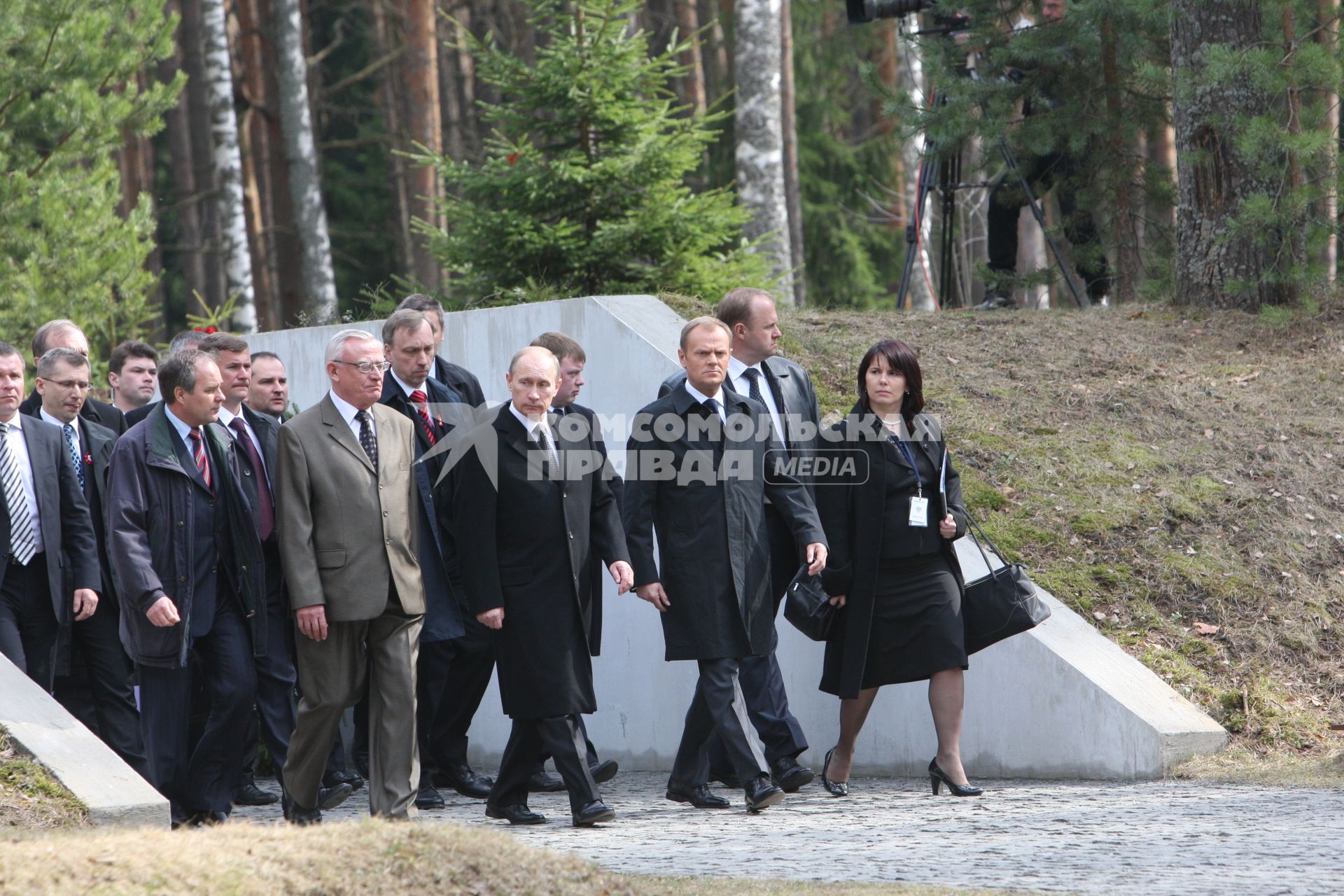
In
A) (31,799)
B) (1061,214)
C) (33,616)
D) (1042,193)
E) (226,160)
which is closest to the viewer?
(31,799)

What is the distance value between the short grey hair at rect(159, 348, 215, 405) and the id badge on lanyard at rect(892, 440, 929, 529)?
116 inches

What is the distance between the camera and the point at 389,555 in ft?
18.8

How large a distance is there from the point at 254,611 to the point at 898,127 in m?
7.58

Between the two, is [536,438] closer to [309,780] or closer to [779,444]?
[779,444]

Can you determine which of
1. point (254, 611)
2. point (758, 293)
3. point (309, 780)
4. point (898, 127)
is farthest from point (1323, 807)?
point (898, 127)

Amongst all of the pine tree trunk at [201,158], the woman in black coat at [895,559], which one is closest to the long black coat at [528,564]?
the woman in black coat at [895,559]

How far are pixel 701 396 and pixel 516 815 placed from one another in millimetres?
1891

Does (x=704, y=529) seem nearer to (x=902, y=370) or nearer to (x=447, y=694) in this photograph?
(x=902, y=370)

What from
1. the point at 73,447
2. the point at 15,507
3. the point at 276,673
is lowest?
the point at 276,673

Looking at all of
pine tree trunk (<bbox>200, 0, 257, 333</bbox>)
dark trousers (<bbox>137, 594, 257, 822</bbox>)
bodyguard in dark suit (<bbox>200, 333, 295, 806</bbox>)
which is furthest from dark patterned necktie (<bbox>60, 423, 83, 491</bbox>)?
pine tree trunk (<bbox>200, 0, 257, 333</bbox>)

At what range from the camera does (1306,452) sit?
856 cm

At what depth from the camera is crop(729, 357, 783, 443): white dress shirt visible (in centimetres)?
670

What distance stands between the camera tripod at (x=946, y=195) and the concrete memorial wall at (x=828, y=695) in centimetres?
342

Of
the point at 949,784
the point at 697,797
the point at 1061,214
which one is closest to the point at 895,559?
the point at 949,784
